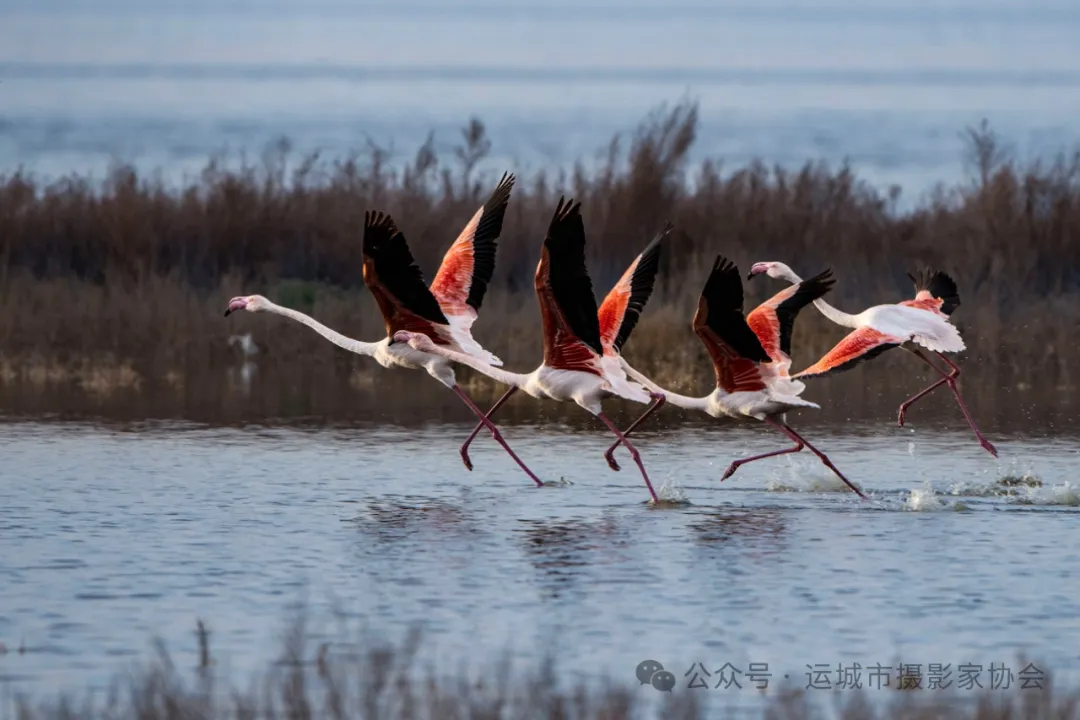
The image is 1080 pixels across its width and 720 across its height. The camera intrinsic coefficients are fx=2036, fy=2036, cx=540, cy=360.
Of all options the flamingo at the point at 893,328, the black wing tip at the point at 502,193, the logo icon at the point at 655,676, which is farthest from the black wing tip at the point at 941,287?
the logo icon at the point at 655,676

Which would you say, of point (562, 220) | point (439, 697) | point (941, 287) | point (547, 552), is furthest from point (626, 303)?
point (439, 697)

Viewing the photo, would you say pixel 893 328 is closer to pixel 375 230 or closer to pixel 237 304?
pixel 375 230

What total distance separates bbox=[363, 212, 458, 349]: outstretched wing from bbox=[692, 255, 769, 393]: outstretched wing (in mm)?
1750

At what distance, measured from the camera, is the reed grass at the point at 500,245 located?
19.8 metres

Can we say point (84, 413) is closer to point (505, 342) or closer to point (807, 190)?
point (505, 342)

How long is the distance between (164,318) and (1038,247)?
9635mm

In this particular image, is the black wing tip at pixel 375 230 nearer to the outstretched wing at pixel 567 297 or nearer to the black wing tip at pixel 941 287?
the outstretched wing at pixel 567 297

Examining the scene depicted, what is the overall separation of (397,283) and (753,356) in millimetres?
2186

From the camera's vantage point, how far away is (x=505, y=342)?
19.1m

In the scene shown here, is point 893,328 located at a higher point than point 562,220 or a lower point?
lower

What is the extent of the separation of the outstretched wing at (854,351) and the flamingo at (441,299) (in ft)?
6.23

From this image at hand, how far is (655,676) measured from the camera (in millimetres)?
7441

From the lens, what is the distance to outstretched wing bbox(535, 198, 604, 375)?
34.7 ft

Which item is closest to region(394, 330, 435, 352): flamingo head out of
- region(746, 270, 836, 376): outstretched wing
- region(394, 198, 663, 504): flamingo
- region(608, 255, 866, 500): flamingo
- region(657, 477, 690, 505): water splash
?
region(394, 198, 663, 504): flamingo
